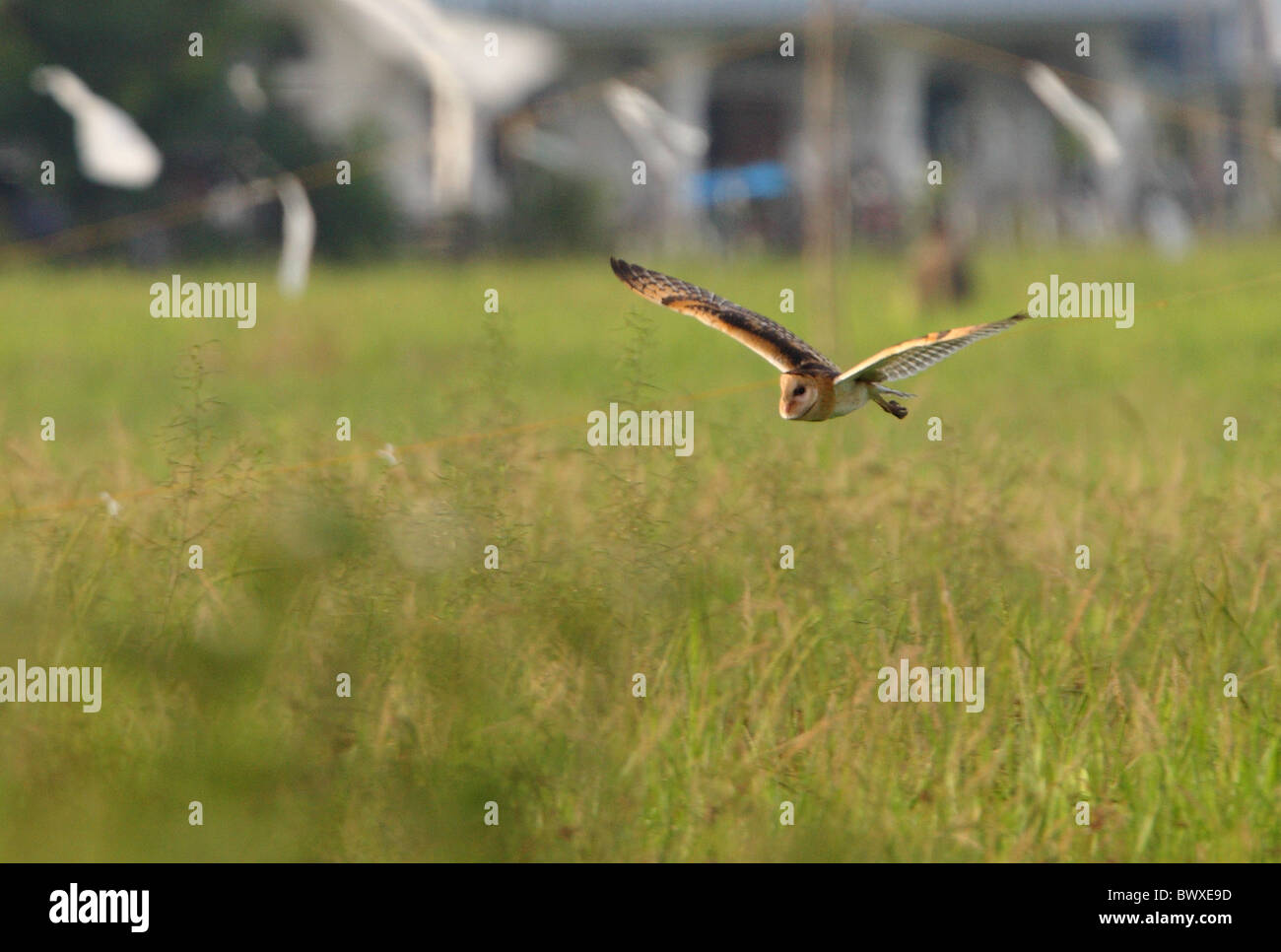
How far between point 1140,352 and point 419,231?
48.7 ft

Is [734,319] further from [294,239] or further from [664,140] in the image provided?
[664,140]

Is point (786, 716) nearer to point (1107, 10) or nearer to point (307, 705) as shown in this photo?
point (307, 705)

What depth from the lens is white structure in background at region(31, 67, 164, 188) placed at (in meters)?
23.4

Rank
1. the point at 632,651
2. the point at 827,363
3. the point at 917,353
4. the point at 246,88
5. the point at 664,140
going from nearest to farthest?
1. the point at 917,353
2. the point at 827,363
3. the point at 632,651
4. the point at 246,88
5. the point at 664,140

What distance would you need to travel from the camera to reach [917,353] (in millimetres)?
3641

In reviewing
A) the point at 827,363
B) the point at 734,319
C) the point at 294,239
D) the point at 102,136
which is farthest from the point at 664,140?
the point at 827,363

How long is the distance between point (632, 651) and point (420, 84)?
2574 centimetres

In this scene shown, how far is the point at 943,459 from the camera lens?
20.7 ft

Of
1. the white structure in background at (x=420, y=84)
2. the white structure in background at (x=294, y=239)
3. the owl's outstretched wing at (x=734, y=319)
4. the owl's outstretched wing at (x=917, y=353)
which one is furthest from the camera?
the white structure in background at (x=420, y=84)

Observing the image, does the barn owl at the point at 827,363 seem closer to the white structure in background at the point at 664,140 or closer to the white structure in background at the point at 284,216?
the white structure in background at the point at 284,216

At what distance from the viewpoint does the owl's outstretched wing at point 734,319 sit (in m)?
3.94

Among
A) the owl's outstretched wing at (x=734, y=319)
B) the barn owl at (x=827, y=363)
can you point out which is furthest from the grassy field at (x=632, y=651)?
the barn owl at (x=827, y=363)

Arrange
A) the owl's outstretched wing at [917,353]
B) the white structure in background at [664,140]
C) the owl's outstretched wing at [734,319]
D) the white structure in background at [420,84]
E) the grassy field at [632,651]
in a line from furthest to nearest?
the white structure in background at [420,84]
the white structure in background at [664,140]
the grassy field at [632,651]
the owl's outstretched wing at [734,319]
the owl's outstretched wing at [917,353]

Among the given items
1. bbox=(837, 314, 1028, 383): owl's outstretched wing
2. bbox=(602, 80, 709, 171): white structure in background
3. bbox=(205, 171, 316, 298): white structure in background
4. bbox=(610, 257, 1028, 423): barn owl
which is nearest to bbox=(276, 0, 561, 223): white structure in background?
bbox=(205, 171, 316, 298): white structure in background
